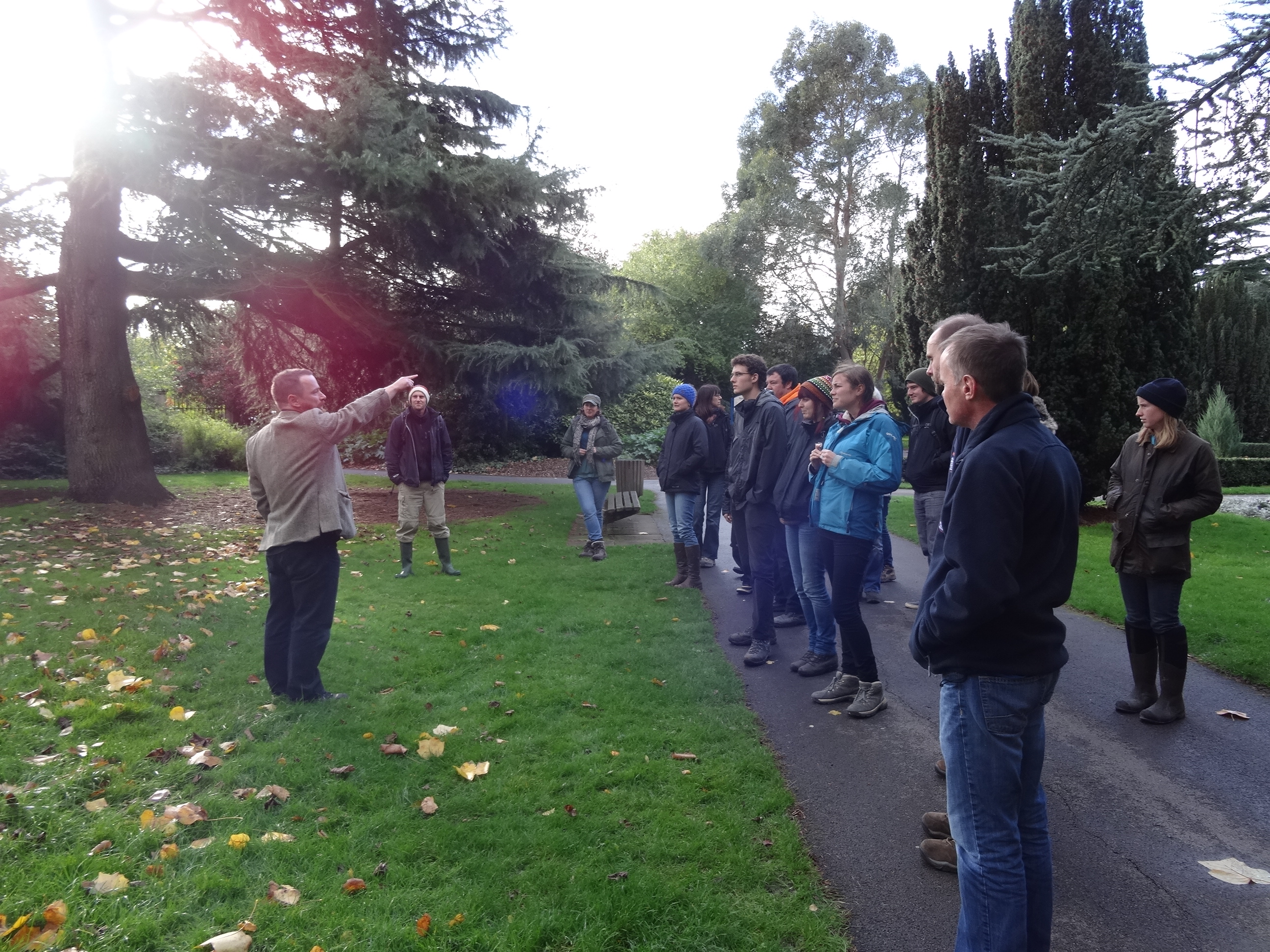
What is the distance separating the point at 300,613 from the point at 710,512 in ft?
18.1

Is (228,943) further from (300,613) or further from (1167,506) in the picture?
(1167,506)

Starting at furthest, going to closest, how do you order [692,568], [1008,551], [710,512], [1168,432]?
[710,512], [692,568], [1168,432], [1008,551]

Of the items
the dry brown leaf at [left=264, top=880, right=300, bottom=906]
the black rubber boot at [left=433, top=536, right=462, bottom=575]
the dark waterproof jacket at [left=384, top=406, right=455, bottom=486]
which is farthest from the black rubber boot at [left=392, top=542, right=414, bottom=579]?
the dry brown leaf at [left=264, top=880, right=300, bottom=906]

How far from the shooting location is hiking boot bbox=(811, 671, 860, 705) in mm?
5008

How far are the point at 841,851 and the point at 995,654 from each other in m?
1.53

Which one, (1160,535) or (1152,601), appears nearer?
(1160,535)

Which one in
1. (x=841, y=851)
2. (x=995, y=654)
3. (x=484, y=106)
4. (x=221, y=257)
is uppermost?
(x=484, y=106)

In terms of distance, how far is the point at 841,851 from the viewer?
11.0 ft

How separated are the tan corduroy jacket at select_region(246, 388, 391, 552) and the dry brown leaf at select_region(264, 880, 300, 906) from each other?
7.00 feet

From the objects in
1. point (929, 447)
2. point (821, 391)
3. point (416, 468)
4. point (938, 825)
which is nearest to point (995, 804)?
point (938, 825)

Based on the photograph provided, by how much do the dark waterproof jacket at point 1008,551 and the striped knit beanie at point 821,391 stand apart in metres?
3.34

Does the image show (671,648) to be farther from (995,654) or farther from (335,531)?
(995,654)

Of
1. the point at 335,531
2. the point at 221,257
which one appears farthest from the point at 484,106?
the point at 335,531

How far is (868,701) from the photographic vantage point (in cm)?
484
